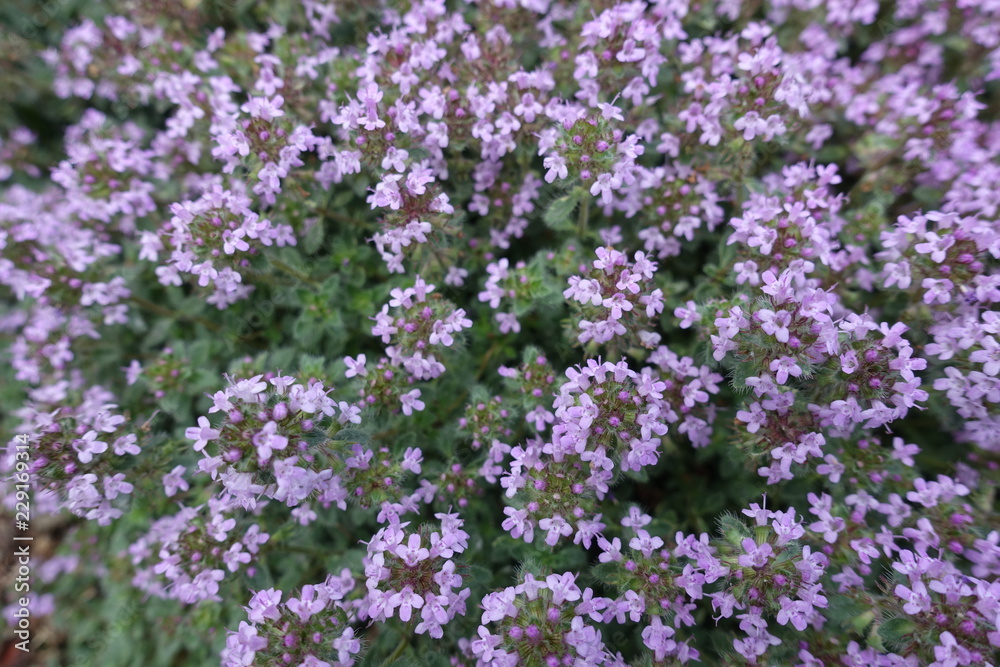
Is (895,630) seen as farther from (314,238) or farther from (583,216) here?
(314,238)

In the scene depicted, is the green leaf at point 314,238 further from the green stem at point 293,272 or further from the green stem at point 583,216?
the green stem at point 583,216

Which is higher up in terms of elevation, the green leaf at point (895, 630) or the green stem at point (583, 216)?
the green stem at point (583, 216)

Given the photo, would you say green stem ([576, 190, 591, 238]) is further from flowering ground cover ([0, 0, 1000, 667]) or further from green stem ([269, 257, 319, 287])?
green stem ([269, 257, 319, 287])

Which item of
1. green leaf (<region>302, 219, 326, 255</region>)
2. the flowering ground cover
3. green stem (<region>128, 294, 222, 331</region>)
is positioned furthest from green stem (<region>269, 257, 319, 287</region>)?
green stem (<region>128, 294, 222, 331</region>)

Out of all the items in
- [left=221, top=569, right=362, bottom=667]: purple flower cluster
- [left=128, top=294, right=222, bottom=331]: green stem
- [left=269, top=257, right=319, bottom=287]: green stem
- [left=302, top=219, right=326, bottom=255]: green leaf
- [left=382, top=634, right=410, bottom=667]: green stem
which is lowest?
[left=382, top=634, right=410, bottom=667]: green stem

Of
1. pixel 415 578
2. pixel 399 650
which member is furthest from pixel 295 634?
pixel 399 650

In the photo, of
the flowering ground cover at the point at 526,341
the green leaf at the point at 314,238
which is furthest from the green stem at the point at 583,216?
Answer: the green leaf at the point at 314,238

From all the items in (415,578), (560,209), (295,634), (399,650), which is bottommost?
(399,650)

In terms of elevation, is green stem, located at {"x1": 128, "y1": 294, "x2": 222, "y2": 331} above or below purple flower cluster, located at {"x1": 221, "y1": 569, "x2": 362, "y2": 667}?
above

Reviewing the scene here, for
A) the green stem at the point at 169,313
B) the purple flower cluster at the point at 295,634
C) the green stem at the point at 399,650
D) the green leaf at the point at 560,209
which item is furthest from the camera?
Result: the green stem at the point at 169,313
